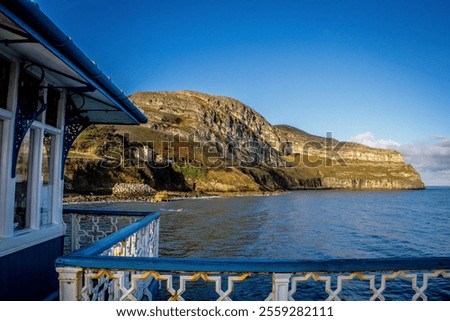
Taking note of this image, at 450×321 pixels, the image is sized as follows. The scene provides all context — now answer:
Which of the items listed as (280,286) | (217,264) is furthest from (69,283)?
(280,286)

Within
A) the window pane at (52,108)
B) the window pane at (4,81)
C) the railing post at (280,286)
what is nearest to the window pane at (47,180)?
the window pane at (52,108)

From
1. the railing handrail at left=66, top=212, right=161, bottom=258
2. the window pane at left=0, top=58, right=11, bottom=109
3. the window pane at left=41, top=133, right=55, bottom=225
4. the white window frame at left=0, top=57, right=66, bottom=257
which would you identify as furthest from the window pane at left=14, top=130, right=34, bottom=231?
the railing handrail at left=66, top=212, right=161, bottom=258

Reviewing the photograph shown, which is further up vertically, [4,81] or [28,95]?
[4,81]

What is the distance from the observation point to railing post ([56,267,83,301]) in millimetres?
3332

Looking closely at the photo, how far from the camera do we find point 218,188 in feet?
370

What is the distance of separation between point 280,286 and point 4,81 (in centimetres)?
458

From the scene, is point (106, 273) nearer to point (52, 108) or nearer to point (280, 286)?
point (280, 286)

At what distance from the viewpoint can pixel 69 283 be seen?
3354 millimetres

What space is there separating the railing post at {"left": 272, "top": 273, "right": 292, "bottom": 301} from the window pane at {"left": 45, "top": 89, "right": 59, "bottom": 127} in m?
5.06

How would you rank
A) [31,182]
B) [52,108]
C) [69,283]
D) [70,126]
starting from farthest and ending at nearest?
[70,126] → [52,108] → [31,182] → [69,283]

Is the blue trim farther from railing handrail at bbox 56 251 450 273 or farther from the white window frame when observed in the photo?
the white window frame

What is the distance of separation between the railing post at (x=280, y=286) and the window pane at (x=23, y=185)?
4.31 metres

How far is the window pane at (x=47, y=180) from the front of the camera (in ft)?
21.6

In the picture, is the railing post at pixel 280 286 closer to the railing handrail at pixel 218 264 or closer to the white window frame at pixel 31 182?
the railing handrail at pixel 218 264
